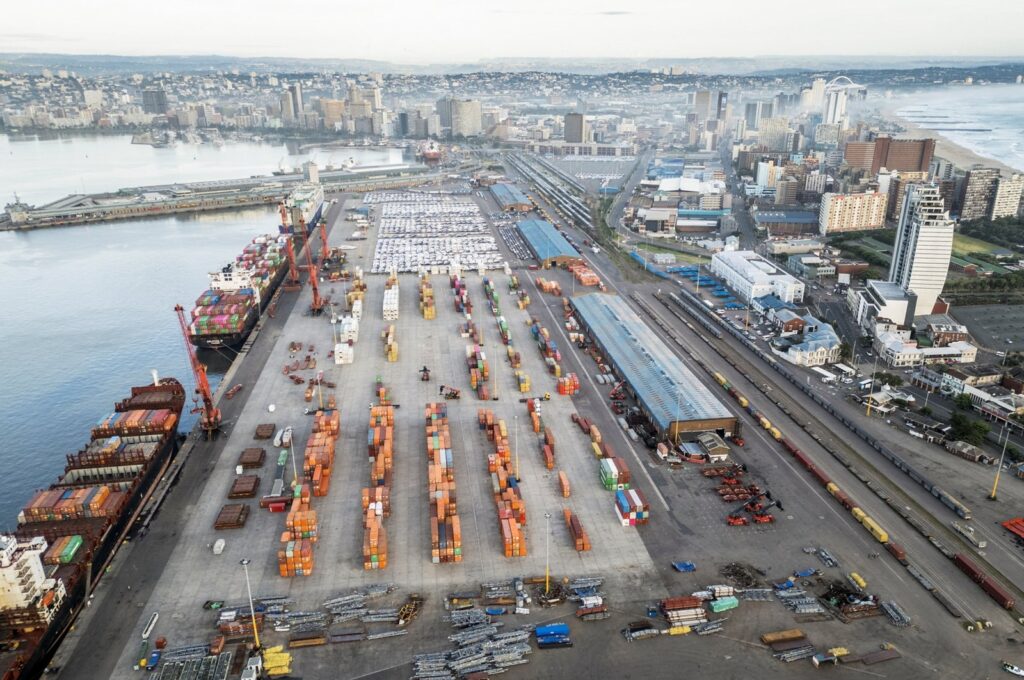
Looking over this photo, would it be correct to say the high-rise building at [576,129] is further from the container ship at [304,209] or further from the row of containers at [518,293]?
the row of containers at [518,293]

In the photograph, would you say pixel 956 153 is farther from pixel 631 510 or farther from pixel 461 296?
pixel 631 510

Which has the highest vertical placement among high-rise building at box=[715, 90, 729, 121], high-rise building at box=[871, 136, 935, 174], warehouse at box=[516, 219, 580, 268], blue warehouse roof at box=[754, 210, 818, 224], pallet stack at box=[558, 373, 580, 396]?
high-rise building at box=[715, 90, 729, 121]

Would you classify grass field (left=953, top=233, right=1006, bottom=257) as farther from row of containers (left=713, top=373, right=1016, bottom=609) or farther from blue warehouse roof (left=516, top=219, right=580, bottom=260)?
row of containers (left=713, top=373, right=1016, bottom=609)

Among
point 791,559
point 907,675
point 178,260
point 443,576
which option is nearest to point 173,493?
point 443,576

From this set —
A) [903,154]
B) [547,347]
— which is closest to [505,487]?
[547,347]

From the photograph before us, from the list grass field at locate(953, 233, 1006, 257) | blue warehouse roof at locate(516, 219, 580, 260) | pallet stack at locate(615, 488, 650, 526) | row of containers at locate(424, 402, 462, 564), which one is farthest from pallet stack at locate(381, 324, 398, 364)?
grass field at locate(953, 233, 1006, 257)

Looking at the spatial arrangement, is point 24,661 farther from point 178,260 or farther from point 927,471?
point 178,260
